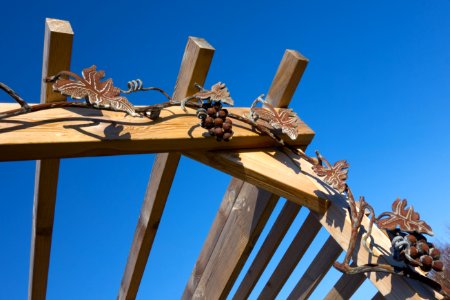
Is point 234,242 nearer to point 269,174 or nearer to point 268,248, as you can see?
point 268,248

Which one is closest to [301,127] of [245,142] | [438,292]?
[245,142]

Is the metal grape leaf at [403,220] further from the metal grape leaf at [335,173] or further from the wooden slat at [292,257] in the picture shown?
the wooden slat at [292,257]

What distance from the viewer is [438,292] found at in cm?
128

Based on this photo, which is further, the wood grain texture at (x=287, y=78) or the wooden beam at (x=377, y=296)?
the wooden beam at (x=377, y=296)

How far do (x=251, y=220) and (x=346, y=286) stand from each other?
54cm

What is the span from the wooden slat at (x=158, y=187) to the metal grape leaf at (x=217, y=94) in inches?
4.3

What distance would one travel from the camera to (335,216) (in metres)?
1.46

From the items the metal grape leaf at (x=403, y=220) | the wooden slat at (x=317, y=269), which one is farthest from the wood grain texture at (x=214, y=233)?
the metal grape leaf at (x=403, y=220)

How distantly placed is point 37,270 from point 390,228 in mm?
1389

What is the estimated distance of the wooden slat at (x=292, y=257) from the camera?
6.76 feet

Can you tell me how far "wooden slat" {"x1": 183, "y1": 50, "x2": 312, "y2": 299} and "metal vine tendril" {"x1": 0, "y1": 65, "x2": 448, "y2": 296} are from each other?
0.83ft

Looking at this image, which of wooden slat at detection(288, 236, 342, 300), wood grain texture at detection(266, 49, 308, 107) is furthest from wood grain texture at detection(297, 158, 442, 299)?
wooden slat at detection(288, 236, 342, 300)

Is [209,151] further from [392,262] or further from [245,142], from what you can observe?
[392,262]

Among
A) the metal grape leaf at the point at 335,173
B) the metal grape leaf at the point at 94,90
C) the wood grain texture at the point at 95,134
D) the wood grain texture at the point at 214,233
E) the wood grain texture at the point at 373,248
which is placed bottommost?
the wood grain texture at the point at 214,233
